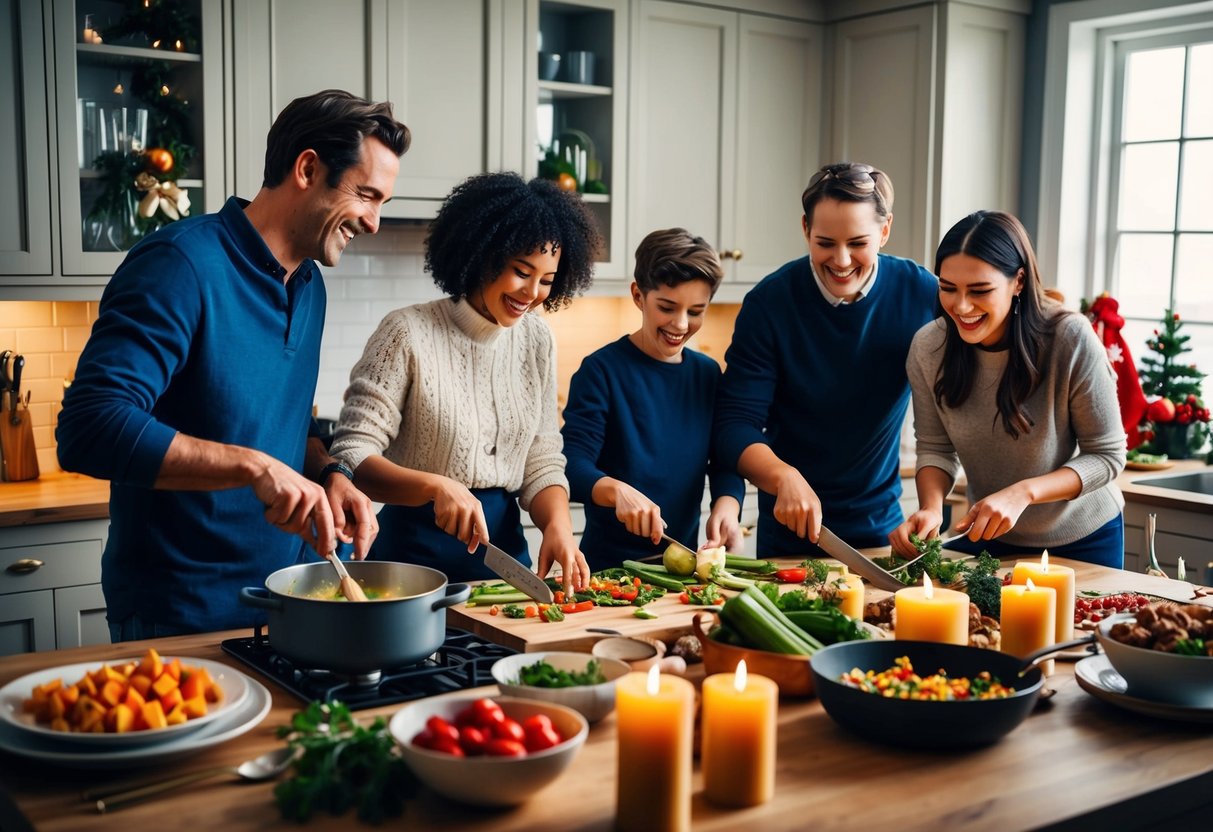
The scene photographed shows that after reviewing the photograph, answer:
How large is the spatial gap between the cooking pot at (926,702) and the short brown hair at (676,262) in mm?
1268

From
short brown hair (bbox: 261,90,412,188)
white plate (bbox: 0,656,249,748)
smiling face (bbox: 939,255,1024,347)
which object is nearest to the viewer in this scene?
white plate (bbox: 0,656,249,748)

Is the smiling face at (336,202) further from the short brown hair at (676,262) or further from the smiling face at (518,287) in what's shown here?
the short brown hair at (676,262)

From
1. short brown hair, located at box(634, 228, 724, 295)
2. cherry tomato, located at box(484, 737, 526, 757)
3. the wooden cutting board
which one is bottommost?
the wooden cutting board

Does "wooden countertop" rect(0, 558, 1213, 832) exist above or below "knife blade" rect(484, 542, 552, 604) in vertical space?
below

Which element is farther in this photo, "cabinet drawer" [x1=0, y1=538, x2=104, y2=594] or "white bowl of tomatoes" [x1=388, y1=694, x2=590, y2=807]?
"cabinet drawer" [x1=0, y1=538, x2=104, y2=594]

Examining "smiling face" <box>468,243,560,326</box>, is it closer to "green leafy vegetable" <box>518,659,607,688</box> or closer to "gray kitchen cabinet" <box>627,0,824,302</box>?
"green leafy vegetable" <box>518,659,607,688</box>

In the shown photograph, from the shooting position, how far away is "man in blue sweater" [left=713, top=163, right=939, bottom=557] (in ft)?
9.46

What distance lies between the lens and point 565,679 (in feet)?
5.29

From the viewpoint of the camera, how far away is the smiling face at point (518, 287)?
2.44 meters

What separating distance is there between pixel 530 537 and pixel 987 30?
8.40 ft

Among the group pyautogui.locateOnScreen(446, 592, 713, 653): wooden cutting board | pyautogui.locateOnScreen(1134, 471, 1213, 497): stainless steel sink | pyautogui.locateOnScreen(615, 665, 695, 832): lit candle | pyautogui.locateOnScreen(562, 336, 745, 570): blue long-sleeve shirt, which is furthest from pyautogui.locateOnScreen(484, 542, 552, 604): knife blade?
pyautogui.locateOnScreen(1134, 471, 1213, 497): stainless steel sink

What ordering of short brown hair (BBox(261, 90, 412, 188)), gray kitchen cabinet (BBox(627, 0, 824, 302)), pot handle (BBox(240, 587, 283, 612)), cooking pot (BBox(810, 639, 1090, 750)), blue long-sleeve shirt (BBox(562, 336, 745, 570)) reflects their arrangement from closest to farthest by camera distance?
1. cooking pot (BBox(810, 639, 1090, 750))
2. pot handle (BBox(240, 587, 283, 612))
3. short brown hair (BBox(261, 90, 412, 188))
4. blue long-sleeve shirt (BBox(562, 336, 745, 570))
5. gray kitchen cabinet (BBox(627, 0, 824, 302))

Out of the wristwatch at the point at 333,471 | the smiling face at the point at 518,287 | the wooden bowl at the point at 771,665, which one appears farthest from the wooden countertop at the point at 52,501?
the wooden bowl at the point at 771,665

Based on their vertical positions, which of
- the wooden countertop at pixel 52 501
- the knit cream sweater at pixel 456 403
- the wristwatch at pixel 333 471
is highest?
the knit cream sweater at pixel 456 403
